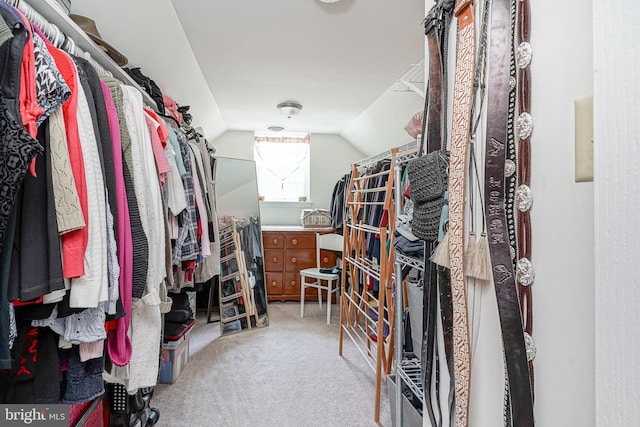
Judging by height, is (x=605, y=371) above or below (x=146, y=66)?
below

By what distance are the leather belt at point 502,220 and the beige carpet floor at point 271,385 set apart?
4.54 ft

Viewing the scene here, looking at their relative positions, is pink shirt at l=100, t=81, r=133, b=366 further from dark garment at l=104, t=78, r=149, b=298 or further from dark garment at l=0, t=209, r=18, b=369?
dark garment at l=0, t=209, r=18, b=369

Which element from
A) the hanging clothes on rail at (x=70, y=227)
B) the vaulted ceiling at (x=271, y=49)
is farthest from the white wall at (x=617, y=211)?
the vaulted ceiling at (x=271, y=49)

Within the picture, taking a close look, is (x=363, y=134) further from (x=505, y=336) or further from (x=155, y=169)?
(x=505, y=336)

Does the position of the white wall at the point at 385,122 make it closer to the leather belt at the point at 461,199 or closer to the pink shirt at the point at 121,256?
the leather belt at the point at 461,199

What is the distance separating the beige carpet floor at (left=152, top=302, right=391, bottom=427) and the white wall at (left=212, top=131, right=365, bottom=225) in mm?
1867

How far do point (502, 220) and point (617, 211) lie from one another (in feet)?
0.99

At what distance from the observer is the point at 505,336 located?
623 mm

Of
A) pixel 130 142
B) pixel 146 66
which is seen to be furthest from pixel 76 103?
pixel 146 66

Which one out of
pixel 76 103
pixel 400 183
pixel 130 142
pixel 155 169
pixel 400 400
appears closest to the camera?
pixel 76 103

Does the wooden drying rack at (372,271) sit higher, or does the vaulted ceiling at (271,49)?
the vaulted ceiling at (271,49)

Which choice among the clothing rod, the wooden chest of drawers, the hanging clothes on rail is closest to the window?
the wooden chest of drawers

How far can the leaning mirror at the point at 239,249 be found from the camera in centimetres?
308

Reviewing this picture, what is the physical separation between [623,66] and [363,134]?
3.79 meters
